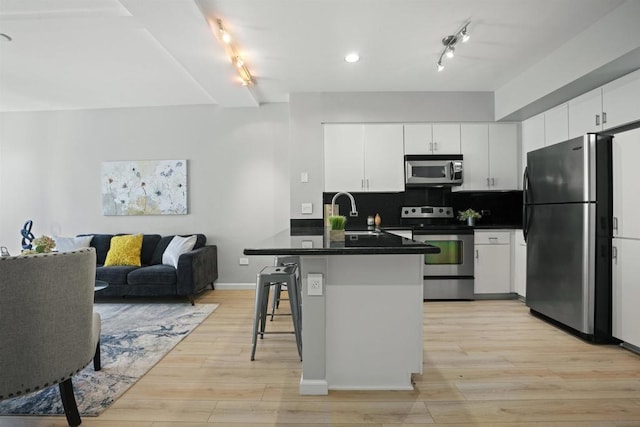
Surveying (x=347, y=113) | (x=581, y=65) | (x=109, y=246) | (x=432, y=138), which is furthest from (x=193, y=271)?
(x=581, y=65)

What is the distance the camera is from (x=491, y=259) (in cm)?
388

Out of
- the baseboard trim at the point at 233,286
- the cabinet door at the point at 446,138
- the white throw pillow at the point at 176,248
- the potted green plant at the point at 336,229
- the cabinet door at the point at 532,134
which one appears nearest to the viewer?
the potted green plant at the point at 336,229

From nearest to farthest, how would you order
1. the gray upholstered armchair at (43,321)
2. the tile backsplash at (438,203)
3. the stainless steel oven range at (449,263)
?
the gray upholstered armchair at (43,321), the stainless steel oven range at (449,263), the tile backsplash at (438,203)

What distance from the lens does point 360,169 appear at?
410cm

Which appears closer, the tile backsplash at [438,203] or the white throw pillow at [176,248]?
the white throw pillow at [176,248]

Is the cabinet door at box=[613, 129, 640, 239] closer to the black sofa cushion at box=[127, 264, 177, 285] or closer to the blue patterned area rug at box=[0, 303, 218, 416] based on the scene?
the blue patterned area rug at box=[0, 303, 218, 416]

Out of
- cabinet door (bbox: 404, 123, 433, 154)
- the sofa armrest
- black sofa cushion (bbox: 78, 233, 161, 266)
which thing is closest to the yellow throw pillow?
black sofa cushion (bbox: 78, 233, 161, 266)

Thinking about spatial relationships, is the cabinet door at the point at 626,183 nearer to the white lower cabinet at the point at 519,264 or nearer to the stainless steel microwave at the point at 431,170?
the white lower cabinet at the point at 519,264

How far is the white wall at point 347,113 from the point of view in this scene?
13.4 feet

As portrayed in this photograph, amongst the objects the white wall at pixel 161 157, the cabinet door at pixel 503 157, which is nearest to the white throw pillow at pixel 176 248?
the white wall at pixel 161 157

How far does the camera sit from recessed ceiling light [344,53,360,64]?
3115mm

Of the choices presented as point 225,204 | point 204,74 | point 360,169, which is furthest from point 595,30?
point 225,204

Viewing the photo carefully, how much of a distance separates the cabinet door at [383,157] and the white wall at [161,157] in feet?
3.88

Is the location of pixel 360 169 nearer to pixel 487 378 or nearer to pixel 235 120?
pixel 235 120
